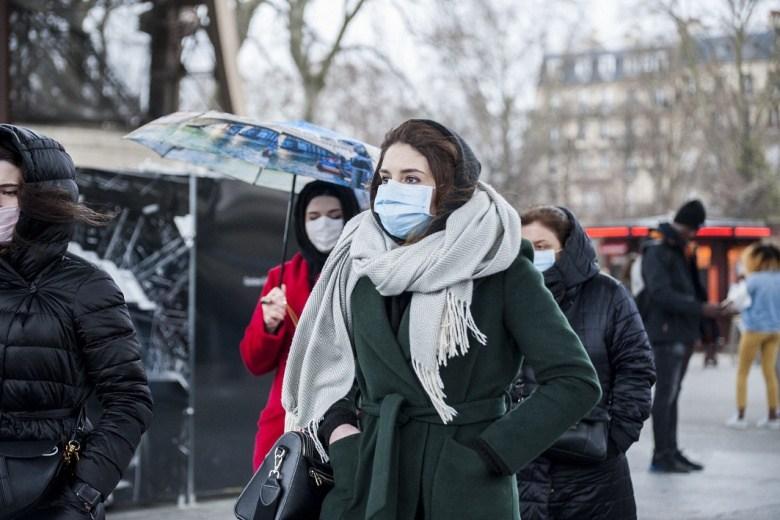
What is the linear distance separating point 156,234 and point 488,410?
463 cm

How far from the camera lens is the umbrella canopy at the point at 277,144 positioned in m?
4.65

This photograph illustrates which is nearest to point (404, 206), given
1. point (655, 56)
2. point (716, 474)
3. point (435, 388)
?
point (435, 388)

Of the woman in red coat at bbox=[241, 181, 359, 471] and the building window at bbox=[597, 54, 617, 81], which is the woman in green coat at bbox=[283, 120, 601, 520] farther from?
the building window at bbox=[597, 54, 617, 81]

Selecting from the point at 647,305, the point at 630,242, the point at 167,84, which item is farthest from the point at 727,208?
the point at 647,305

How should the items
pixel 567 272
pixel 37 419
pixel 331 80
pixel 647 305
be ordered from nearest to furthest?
1. pixel 37 419
2. pixel 567 272
3. pixel 647 305
4. pixel 331 80

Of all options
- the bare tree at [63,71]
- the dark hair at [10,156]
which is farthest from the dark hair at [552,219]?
the bare tree at [63,71]

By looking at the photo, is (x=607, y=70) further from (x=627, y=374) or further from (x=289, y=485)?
(x=289, y=485)

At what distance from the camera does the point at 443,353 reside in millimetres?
2750

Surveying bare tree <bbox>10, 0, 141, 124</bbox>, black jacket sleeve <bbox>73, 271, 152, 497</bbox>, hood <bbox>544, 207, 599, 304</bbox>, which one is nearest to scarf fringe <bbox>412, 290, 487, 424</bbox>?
black jacket sleeve <bbox>73, 271, 152, 497</bbox>

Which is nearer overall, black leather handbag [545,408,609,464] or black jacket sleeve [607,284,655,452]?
black leather handbag [545,408,609,464]

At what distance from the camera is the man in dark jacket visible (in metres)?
8.94

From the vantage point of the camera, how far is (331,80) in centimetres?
3058

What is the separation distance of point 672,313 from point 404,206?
6583 millimetres

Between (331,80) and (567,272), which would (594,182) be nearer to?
(331,80)
